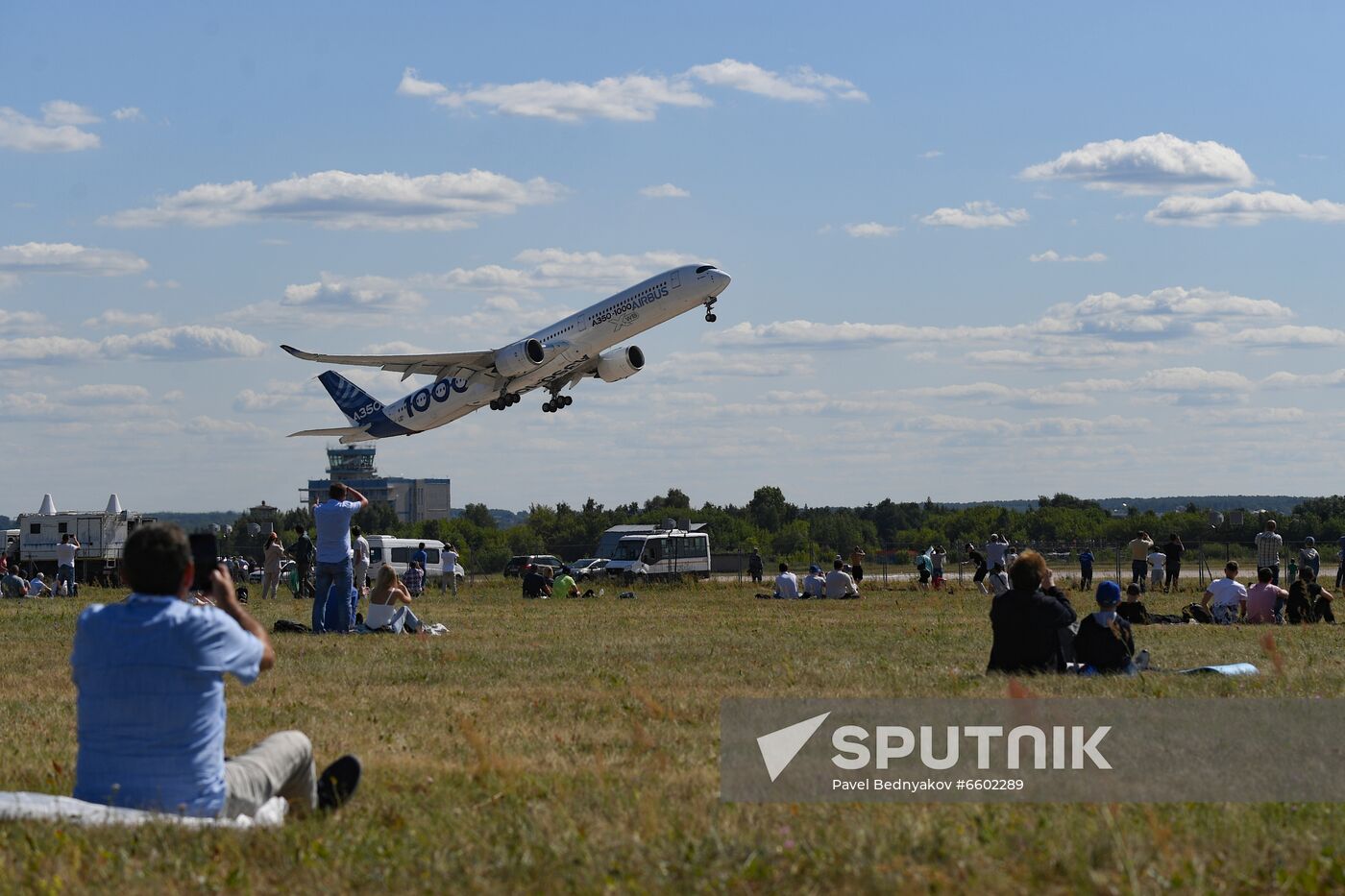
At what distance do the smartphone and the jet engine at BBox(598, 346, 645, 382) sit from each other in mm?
39177

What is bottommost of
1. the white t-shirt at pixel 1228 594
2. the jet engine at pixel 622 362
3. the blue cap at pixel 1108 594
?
the white t-shirt at pixel 1228 594

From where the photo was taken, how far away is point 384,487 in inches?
6137

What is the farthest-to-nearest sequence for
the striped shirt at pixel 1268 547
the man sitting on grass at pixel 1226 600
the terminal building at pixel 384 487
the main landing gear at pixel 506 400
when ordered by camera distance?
1. the terminal building at pixel 384 487
2. the main landing gear at pixel 506 400
3. the striped shirt at pixel 1268 547
4. the man sitting on grass at pixel 1226 600

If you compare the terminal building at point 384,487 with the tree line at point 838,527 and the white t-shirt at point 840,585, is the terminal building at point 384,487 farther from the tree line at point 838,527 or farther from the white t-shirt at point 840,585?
the white t-shirt at point 840,585

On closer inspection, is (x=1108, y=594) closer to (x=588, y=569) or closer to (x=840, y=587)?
(x=840, y=587)

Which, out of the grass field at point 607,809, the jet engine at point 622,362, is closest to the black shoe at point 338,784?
the grass field at point 607,809

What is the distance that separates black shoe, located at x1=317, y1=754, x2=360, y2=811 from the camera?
22.1ft

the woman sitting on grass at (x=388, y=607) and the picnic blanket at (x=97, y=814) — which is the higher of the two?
the woman sitting on grass at (x=388, y=607)

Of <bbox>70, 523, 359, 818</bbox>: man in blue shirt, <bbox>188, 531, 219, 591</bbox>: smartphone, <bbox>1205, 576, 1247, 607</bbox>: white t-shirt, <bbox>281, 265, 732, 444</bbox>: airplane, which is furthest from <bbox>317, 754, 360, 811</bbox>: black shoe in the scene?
<bbox>281, 265, 732, 444</bbox>: airplane

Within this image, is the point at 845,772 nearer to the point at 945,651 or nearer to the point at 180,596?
the point at 180,596

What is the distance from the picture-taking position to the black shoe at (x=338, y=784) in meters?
6.73

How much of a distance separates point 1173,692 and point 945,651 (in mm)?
4417

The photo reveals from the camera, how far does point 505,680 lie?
1232 centimetres

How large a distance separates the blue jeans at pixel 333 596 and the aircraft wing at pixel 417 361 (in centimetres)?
2758
